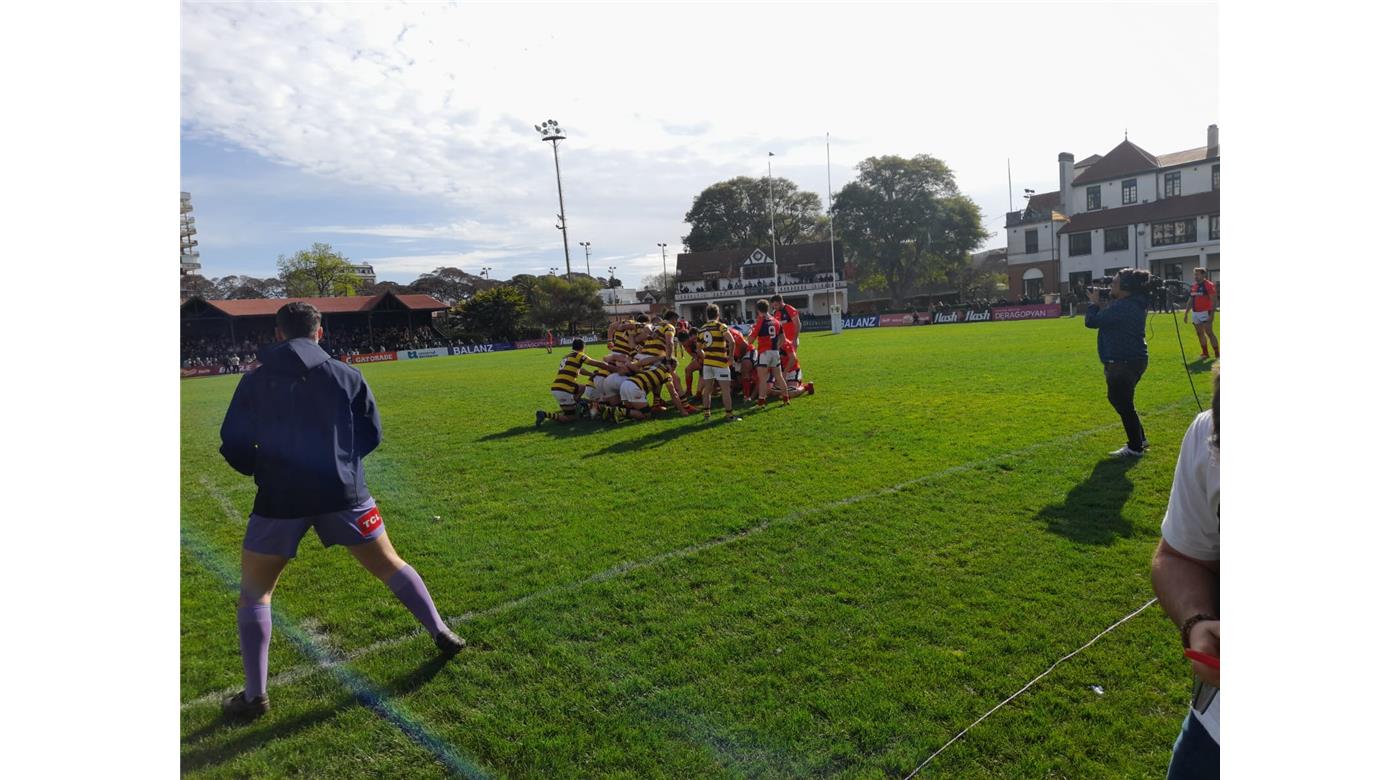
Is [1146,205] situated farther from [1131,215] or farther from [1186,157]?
[1186,157]

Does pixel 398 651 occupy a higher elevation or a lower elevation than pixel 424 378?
lower

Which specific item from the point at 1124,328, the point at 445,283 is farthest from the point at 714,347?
the point at 445,283

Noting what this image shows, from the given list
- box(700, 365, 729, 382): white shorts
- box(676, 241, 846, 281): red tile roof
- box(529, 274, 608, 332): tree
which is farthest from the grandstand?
box(676, 241, 846, 281): red tile roof

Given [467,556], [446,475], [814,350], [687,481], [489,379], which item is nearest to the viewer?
[467,556]

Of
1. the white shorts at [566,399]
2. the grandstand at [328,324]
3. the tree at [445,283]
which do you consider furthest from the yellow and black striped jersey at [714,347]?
the tree at [445,283]

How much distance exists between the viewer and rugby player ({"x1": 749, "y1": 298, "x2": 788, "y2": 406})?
9820 mm

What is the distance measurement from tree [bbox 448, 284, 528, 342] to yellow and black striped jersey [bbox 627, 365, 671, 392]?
3.80 metres

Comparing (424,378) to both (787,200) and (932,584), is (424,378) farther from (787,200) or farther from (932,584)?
(787,200)

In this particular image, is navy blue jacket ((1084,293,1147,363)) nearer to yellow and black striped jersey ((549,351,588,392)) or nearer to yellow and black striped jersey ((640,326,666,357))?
yellow and black striped jersey ((640,326,666,357))

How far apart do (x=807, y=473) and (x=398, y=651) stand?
373 centimetres

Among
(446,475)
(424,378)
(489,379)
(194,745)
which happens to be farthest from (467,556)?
(424,378)

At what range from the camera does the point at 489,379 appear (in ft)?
56.1

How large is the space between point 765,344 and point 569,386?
8.61 feet

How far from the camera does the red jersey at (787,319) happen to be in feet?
35.9
